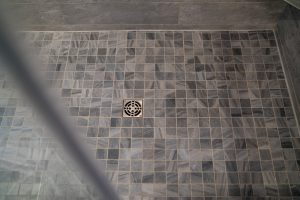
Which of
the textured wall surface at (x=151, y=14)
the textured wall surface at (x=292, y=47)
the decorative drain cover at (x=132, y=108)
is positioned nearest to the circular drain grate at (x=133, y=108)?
the decorative drain cover at (x=132, y=108)

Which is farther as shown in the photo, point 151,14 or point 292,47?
point 151,14

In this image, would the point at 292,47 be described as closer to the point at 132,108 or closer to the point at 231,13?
the point at 231,13

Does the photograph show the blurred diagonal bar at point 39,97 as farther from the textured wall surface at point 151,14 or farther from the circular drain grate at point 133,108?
the textured wall surface at point 151,14

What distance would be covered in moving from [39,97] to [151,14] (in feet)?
4.08

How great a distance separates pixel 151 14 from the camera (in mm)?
1435

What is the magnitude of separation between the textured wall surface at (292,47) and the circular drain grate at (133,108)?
76cm

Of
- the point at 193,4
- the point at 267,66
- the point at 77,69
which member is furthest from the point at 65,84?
the point at 267,66

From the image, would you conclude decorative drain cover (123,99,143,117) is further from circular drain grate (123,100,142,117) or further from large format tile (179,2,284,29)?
large format tile (179,2,284,29)

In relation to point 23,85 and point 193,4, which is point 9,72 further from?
point 193,4

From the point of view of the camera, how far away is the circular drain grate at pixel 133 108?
1.32 meters

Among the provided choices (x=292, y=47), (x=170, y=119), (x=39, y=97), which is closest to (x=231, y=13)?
(x=292, y=47)

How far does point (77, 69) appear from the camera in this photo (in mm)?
1435

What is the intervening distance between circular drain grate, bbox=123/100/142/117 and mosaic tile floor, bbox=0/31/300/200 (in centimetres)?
3

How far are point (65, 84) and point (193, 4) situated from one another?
0.78 meters
